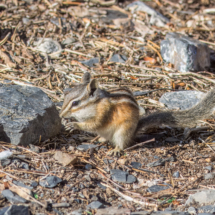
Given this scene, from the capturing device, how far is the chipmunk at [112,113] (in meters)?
3.53

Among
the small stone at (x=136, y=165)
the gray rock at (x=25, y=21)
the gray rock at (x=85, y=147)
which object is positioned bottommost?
the gray rock at (x=85, y=147)

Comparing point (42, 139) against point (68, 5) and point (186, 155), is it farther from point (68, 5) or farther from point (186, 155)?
point (68, 5)

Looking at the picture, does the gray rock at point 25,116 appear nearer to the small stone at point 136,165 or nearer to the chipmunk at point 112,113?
the chipmunk at point 112,113

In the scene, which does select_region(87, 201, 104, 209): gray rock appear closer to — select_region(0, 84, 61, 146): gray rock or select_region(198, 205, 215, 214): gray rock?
select_region(198, 205, 215, 214): gray rock

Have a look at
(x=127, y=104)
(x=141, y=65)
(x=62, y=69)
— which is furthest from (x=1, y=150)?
(x=141, y=65)

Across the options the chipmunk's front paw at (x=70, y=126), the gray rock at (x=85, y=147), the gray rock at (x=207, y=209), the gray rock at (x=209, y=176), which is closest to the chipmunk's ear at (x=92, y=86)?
the chipmunk's front paw at (x=70, y=126)

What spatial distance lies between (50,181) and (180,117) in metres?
1.87

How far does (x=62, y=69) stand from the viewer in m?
5.32

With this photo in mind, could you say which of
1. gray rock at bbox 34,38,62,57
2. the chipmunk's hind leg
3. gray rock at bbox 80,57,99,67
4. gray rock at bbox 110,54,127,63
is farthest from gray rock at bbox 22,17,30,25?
the chipmunk's hind leg

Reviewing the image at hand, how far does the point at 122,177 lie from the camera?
3.31 metres

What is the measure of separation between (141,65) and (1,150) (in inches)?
123

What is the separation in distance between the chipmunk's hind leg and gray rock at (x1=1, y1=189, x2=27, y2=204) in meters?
1.33

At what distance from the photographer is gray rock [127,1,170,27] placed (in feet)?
22.7

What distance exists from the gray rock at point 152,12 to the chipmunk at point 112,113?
3389mm
